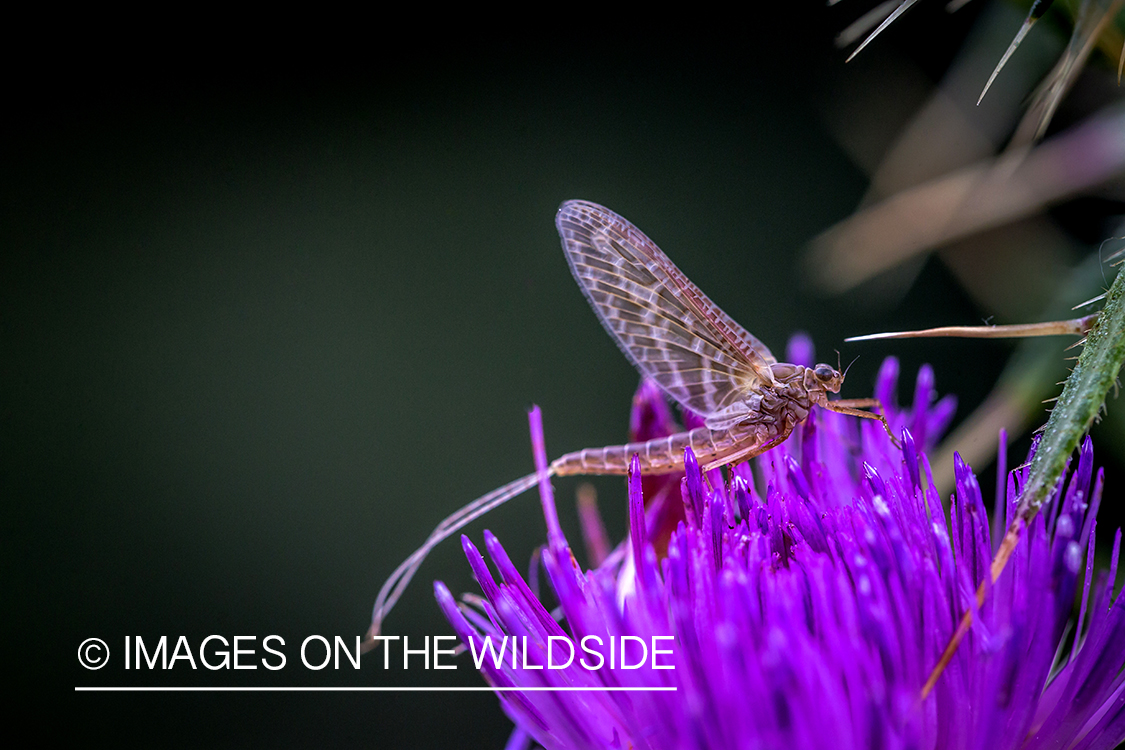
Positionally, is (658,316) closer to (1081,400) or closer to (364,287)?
(1081,400)

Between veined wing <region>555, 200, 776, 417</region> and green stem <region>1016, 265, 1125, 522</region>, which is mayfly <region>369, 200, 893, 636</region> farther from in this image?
green stem <region>1016, 265, 1125, 522</region>

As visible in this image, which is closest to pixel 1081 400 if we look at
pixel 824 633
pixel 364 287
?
pixel 824 633

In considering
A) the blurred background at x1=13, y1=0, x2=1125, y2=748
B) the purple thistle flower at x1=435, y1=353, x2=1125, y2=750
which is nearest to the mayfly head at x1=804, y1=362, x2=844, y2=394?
the purple thistle flower at x1=435, y1=353, x2=1125, y2=750

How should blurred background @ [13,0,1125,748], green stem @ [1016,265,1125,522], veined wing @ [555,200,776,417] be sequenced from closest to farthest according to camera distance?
green stem @ [1016,265,1125,522], veined wing @ [555,200,776,417], blurred background @ [13,0,1125,748]

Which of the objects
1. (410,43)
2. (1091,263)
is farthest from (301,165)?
(1091,263)

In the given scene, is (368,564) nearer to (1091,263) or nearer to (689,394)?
(689,394)

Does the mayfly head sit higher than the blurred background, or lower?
lower
